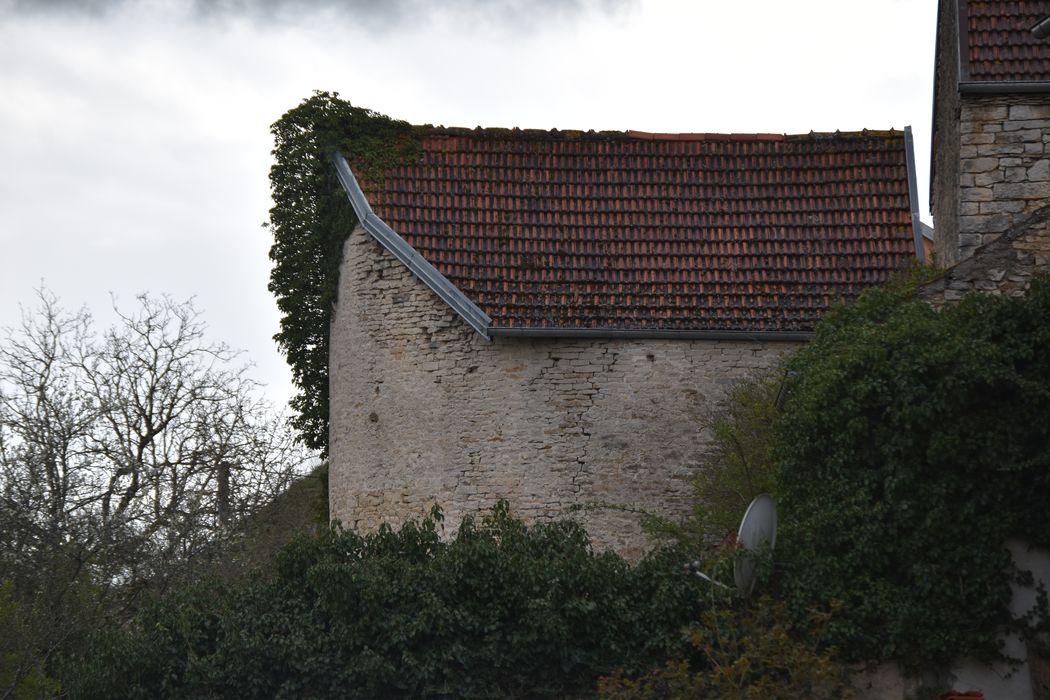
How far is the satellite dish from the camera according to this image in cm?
1030

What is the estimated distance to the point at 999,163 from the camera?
13.1m

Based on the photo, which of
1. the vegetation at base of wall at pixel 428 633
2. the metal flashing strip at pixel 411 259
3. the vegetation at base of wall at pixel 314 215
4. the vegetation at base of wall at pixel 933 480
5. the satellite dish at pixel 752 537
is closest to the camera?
the vegetation at base of wall at pixel 933 480

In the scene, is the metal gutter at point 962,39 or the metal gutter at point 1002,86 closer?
the metal gutter at point 1002,86

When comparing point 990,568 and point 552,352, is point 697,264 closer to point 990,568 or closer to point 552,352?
point 552,352

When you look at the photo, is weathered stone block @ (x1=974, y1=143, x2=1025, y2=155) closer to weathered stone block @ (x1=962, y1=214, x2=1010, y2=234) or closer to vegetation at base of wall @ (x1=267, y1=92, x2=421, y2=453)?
weathered stone block @ (x1=962, y1=214, x2=1010, y2=234)

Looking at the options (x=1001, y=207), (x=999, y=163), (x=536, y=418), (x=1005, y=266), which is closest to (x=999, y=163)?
(x=999, y=163)

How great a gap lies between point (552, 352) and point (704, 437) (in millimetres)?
2033

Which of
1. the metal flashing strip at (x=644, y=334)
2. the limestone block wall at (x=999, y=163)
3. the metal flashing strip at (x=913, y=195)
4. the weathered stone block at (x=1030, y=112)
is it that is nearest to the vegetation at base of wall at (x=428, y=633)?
the metal flashing strip at (x=644, y=334)

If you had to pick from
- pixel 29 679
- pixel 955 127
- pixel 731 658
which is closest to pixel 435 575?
pixel 731 658

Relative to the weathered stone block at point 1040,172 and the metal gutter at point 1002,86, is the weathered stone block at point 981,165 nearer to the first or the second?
the weathered stone block at point 1040,172

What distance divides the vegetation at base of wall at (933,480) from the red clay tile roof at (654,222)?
5.33m

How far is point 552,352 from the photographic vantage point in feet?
50.7

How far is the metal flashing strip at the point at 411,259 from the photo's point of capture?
50.1 ft

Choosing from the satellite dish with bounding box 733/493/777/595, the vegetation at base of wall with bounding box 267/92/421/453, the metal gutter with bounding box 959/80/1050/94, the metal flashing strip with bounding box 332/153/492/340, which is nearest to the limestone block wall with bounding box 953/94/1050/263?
the metal gutter with bounding box 959/80/1050/94
